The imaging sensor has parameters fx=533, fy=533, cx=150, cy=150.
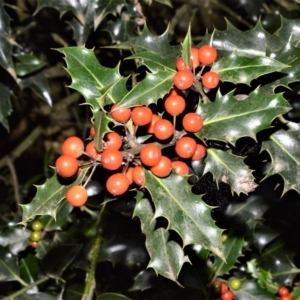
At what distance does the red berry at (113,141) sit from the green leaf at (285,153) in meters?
0.34

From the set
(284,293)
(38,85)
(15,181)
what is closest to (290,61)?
(284,293)

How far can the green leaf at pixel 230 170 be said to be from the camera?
1.01 meters

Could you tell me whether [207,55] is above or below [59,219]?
above

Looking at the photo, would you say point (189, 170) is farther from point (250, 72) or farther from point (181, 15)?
point (181, 15)

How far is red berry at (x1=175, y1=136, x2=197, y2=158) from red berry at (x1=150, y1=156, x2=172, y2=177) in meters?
0.03

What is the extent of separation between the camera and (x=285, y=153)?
1089mm

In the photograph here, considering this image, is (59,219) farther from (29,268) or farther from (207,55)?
(207,55)

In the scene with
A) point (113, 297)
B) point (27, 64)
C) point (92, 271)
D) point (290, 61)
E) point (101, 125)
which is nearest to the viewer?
point (101, 125)

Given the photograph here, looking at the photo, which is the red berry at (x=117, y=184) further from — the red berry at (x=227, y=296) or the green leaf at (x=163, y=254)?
the red berry at (x=227, y=296)

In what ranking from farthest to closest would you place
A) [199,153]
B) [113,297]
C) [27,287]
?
[27,287] → [113,297] → [199,153]

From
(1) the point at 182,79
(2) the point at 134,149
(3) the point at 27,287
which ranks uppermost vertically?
(1) the point at 182,79

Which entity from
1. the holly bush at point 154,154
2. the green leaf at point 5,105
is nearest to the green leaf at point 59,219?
the holly bush at point 154,154

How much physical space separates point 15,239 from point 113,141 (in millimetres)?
928

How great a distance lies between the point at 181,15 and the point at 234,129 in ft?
4.08
